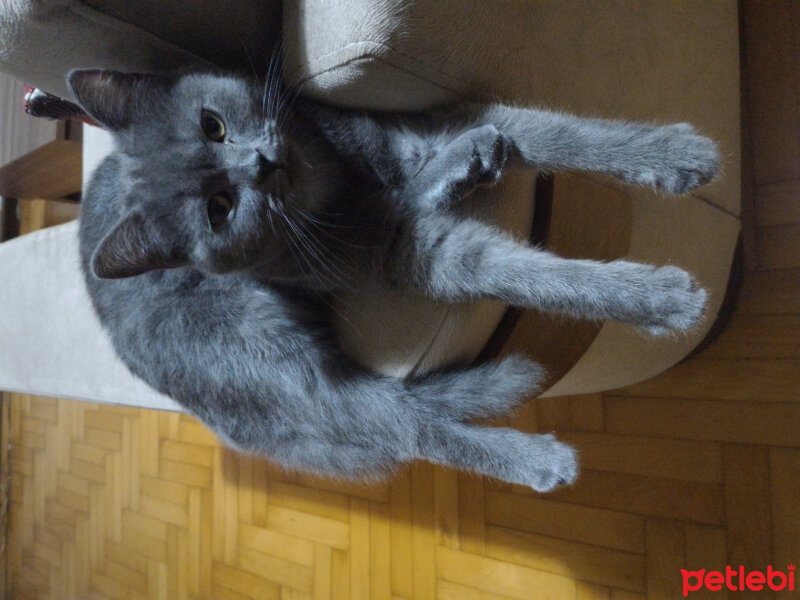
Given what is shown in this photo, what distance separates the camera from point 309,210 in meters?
0.77

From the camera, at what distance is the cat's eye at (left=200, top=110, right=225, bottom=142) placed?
75 cm

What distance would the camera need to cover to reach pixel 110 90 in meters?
0.73

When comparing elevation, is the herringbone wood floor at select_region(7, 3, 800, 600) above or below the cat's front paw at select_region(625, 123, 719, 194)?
below

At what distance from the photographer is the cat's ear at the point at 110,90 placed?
712 mm

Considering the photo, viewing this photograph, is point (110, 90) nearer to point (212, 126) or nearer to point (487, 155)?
point (212, 126)

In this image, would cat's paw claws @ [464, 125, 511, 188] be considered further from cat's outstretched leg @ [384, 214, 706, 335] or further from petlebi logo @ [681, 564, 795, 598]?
petlebi logo @ [681, 564, 795, 598]

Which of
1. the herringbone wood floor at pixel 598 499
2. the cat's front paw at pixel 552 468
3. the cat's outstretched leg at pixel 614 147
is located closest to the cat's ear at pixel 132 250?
the cat's outstretched leg at pixel 614 147

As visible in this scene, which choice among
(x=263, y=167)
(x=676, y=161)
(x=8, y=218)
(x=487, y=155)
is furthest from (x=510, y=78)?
(x=8, y=218)

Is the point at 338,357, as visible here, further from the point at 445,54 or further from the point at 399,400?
the point at 445,54

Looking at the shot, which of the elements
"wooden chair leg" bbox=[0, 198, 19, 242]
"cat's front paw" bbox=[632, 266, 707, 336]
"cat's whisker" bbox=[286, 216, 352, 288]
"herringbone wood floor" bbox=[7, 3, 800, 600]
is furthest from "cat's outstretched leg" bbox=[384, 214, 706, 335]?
"wooden chair leg" bbox=[0, 198, 19, 242]

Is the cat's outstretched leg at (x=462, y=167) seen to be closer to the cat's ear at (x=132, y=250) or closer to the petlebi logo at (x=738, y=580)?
the cat's ear at (x=132, y=250)

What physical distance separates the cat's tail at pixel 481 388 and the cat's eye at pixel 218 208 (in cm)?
30

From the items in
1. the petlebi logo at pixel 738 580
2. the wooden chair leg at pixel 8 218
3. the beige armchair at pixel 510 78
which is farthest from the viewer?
the wooden chair leg at pixel 8 218

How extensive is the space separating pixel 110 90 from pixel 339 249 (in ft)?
1.10
